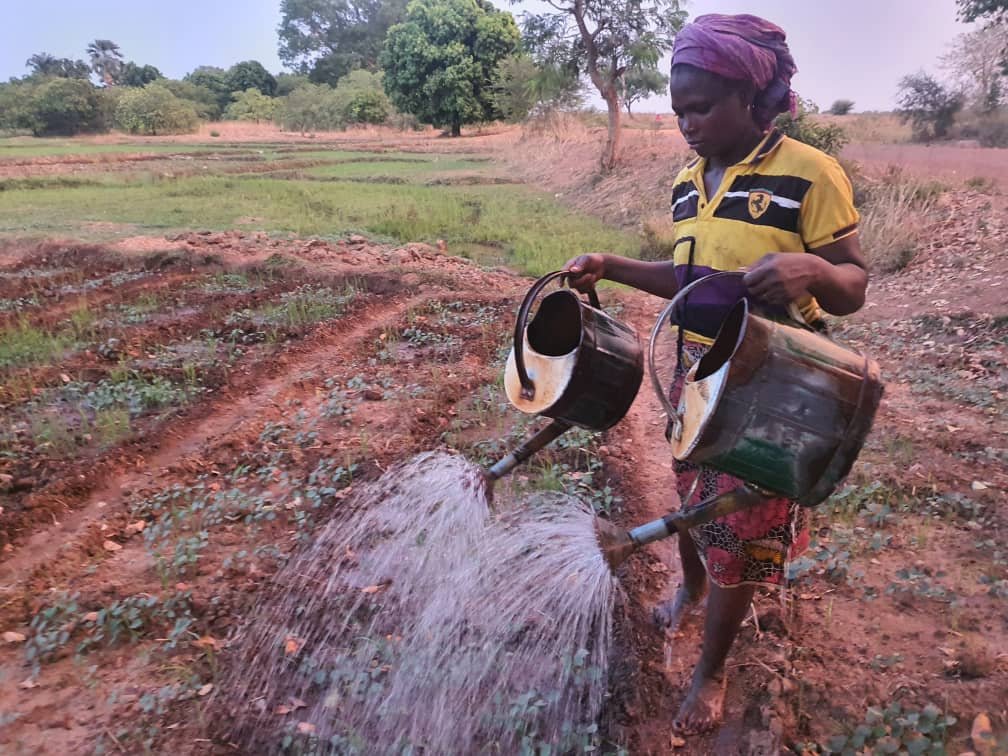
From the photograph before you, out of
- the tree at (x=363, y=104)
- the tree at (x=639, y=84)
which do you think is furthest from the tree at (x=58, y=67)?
the tree at (x=639, y=84)

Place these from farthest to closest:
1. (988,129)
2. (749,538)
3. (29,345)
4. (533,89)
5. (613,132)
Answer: (533,89), (988,129), (613,132), (29,345), (749,538)

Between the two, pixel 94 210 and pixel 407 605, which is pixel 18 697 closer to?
pixel 407 605

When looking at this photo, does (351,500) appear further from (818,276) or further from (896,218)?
(896,218)

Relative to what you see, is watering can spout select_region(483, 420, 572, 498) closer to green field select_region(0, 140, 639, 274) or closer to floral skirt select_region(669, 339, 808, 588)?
floral skirt select_region(669, 339, 808, 588)

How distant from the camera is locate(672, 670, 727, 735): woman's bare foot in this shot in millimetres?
1802

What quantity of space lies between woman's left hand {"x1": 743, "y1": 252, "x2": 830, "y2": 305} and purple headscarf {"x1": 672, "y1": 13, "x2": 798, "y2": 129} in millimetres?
424

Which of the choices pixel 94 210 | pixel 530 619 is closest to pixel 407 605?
pixel 530 619

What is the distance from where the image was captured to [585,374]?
168cm

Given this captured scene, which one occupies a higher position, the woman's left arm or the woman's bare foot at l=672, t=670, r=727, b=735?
the woman's left arm

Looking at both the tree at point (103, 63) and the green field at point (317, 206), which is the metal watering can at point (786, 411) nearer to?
the green field at point (317, 206)

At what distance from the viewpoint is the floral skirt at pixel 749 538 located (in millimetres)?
1555

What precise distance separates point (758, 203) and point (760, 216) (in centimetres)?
3

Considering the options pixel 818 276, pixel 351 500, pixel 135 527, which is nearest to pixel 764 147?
pixel 818 276

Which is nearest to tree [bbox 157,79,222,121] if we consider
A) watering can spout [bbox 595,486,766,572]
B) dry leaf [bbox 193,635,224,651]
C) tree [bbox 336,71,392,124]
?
tree [bbox 336,71,392,124]
